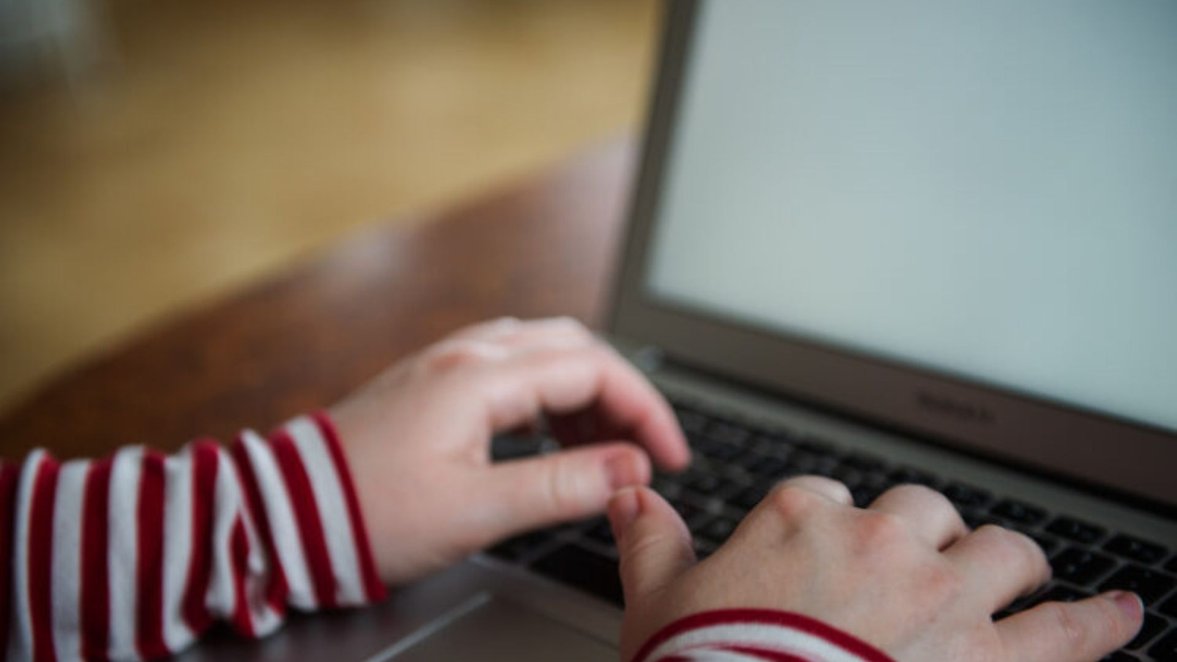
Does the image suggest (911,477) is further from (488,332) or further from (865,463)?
(488,332)

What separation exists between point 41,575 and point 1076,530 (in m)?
0.45

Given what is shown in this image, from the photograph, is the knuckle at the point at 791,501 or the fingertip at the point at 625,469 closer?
the knuckle at the point at 791,501

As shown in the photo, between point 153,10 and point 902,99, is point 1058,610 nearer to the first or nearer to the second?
point 902,99

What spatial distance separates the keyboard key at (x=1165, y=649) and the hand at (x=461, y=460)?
222mm

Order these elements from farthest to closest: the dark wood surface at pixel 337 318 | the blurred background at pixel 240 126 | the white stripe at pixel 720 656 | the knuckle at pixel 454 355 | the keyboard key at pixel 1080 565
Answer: the blurred background at pixel 240 126 → the dark wood surface at pixel 337 318 → the knuckle at pixel 454 355 → the keyboard key at pixel 1080 565 → the white stripe at pixel 720 656

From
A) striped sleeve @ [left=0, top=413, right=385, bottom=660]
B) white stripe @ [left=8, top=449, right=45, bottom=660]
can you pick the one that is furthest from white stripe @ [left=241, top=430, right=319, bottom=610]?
white stripe @ [left=8, top=449, right=45, bottom=660]

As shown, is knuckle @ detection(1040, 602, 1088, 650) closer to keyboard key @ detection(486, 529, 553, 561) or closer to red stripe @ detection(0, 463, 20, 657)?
keyboard key @ detection(486, 529, 553, 561)

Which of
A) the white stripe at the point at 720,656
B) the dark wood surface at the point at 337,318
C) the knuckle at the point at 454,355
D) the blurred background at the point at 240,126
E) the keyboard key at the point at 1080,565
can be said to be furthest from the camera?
the blurred background at the point at 240,126

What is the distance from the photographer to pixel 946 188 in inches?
23.8

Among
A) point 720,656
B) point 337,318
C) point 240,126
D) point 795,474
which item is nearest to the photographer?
point 720,656

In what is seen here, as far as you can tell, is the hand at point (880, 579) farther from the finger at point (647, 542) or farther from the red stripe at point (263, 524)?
the red stripe at point (263, 524)

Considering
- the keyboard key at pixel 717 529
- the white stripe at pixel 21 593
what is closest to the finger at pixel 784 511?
the keyboard key at pixel 717 529

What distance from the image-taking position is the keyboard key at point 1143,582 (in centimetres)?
48

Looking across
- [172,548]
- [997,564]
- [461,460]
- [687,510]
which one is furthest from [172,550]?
[997,564]
